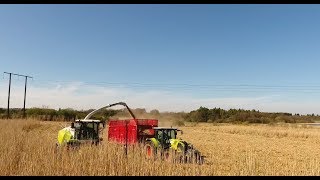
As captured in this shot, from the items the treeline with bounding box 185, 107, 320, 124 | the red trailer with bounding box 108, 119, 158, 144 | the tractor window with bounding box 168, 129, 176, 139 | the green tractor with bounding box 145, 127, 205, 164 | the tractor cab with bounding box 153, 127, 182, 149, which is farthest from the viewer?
the treeline with bounding box 185, 107, 320, 124

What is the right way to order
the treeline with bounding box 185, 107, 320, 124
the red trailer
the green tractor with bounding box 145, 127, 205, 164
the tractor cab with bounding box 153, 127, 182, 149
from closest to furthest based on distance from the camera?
1. the green tractor with bounding box 145, 127, 205, 164
2. the tractor cab with bounding box 153, 127, 182, 149
3. the red trailer
4. the treeline with bounding box 185, 107, 320, 124

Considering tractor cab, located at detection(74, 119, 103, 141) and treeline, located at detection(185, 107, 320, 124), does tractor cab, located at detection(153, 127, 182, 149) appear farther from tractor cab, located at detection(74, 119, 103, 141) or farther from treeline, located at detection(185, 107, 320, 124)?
treeline, located at detection(185, 107, 320, 124)

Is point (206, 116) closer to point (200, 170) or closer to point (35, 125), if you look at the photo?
point (35, 125)

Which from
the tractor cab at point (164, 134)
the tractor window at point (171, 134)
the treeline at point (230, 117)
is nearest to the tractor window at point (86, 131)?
the tractor cab at point (164, 134)

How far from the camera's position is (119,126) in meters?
16.2

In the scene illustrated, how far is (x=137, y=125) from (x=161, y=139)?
1.17 m

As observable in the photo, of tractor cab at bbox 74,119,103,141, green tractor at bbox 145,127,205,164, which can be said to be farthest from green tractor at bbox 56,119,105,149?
green tractor at bbox 145,127,205,164

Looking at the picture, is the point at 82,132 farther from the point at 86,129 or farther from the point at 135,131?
the point at 135,131

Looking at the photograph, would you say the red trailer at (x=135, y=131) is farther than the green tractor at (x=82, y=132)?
Yes

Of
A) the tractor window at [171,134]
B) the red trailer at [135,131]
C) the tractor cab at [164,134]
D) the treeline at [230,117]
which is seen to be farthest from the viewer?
the treeline at [230,117]

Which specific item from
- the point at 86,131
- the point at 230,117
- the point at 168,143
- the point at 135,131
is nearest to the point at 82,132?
the point at 86,131

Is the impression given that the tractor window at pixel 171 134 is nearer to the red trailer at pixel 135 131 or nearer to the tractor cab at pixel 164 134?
the tractor cab at pixel 164 134

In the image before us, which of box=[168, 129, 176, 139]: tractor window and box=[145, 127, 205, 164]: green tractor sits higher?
box=[168, 129, 176, 139]: tractor window
